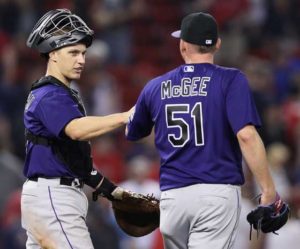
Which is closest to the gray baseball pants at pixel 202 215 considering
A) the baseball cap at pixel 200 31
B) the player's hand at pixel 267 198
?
the player's hand at pixel 267 198

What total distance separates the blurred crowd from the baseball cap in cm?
391

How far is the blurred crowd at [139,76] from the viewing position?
11914mm

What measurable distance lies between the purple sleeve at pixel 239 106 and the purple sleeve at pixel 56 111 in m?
0.96

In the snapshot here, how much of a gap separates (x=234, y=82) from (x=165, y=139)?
1.85 feet

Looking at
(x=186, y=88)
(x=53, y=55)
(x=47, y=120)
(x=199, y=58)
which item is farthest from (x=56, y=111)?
(x=199, y=58)

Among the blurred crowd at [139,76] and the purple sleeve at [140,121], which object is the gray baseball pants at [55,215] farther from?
the blurred crowd at [139,76]

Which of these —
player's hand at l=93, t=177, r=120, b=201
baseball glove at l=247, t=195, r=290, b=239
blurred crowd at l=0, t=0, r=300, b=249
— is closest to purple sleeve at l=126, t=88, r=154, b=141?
player's hand at l=93, t=177, r=120, b=201

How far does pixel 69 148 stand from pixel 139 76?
8.52 m

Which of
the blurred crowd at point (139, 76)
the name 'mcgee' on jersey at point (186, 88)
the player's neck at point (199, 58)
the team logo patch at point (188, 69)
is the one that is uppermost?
the player's neck at point (199, 58)

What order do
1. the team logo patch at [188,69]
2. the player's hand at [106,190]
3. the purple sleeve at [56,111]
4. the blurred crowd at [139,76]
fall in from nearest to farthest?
the purple sleeve at [56,111] → the team logo patch at [188,69] → the player's hand at [106,190] → the blurred crowd at [139,76]

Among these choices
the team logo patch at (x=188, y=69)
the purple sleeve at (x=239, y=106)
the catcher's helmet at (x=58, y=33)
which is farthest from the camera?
the catcher's helmet at (x=58, y=33)

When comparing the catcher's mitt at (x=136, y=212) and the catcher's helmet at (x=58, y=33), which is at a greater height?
the catcher's helmet at (x=58, y=33)

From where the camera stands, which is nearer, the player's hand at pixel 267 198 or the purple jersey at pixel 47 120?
the player's hand at pixel 267 198

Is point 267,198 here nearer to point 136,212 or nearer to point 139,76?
point 136,212
